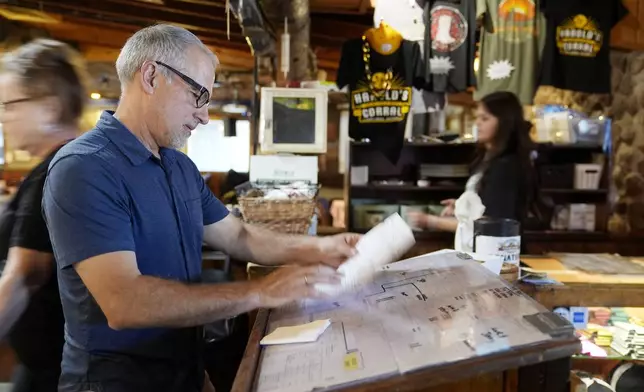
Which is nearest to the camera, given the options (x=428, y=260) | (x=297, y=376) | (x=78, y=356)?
(x=297, y=376)

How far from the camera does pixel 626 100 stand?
5219 millimetres

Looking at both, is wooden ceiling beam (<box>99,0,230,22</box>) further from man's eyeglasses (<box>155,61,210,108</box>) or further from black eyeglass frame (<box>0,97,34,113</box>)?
man's eyeglasses (<box>155,61,210,108</box>)

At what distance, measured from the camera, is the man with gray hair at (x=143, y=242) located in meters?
1.11

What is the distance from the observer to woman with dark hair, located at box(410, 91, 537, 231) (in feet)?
8.45

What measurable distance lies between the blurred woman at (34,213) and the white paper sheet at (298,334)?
2.37ft

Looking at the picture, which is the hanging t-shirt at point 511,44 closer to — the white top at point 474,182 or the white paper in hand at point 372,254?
the white top at point 474,182

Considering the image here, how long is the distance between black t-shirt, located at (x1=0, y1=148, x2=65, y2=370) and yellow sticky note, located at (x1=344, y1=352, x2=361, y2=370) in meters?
0.93

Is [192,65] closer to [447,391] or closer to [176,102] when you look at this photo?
[176,102]

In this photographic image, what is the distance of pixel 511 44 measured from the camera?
400 centimetres

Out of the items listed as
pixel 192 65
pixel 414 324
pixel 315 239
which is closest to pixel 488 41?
pixel 315 239

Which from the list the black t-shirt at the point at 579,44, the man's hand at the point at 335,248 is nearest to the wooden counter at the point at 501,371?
the man's hand at the point at 335,248

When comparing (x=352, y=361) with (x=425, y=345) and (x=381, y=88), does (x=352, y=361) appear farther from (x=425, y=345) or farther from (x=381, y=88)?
(x=381, y=88)

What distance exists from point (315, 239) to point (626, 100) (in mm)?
4774

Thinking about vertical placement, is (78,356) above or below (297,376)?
below
